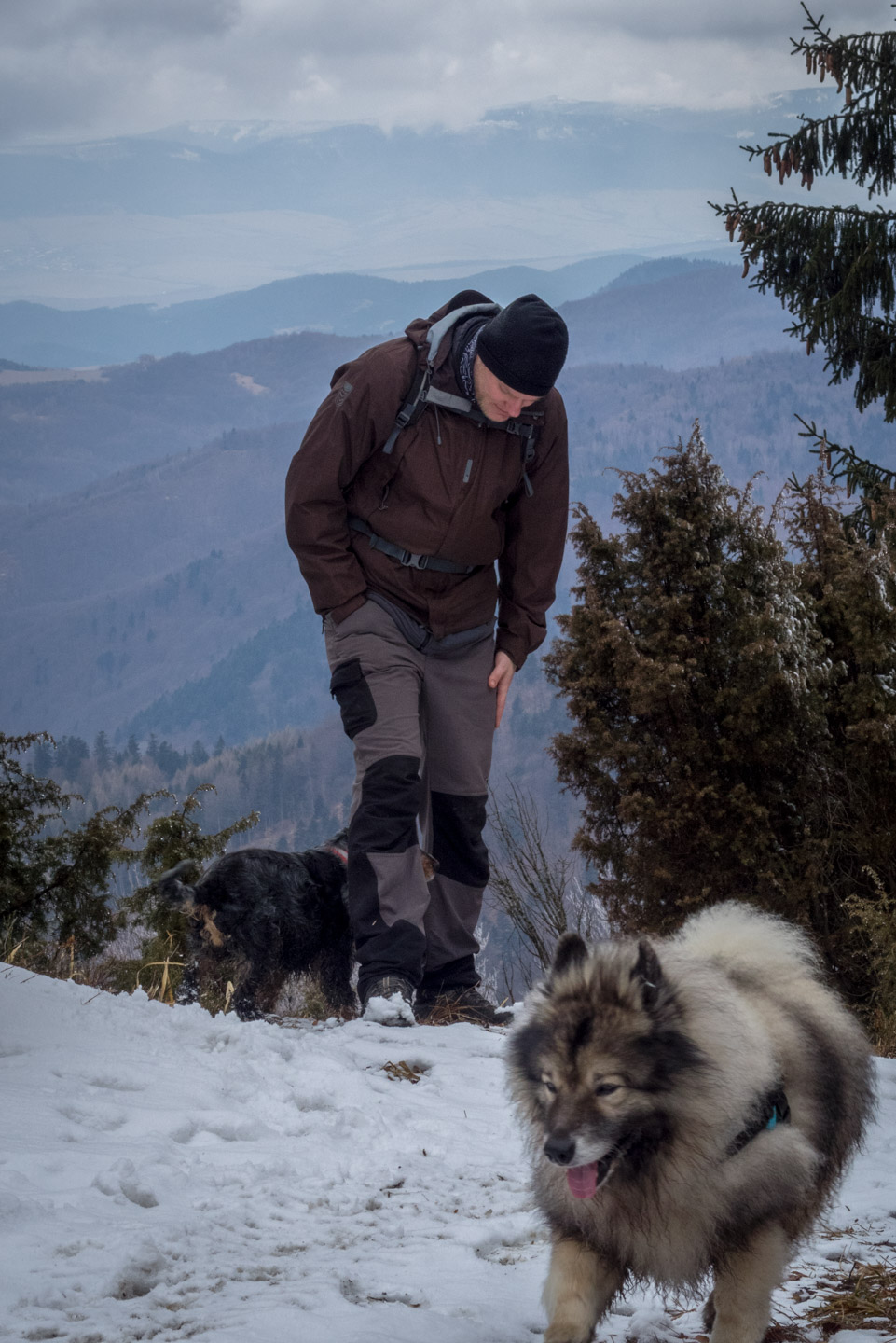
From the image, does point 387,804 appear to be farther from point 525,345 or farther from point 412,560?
point 525,345

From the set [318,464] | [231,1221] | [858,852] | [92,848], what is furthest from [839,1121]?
[92,848]

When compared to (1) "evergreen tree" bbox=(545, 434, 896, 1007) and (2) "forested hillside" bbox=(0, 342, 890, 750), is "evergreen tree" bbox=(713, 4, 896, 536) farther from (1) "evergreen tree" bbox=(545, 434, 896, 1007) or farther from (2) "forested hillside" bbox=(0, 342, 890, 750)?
(2) "forested hillside" bbox=(0, 342, 890, 750)

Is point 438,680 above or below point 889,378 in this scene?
below

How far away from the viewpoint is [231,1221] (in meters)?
2.50

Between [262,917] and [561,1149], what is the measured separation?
3.28m

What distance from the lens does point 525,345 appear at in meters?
4.05

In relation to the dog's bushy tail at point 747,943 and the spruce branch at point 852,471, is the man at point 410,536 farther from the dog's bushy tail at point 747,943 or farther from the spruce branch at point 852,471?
the spruce branch at point 852,471

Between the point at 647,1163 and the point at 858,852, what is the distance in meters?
5.36

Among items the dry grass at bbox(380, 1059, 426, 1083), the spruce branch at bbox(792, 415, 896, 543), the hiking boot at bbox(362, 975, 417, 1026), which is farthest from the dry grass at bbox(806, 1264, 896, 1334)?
the spruce branch at bbox(792, 415, 896, 543)

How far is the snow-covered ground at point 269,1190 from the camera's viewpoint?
6.78 ft

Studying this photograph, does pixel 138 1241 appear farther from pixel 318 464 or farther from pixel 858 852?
pixel 858 852

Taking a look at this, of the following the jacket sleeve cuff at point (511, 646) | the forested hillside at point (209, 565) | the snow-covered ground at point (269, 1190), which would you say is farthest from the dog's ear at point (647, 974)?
the forested hillside at point (209, 565)

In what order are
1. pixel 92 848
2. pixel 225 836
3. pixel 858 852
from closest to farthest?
pixel 858 852
pixel 92 848
pixel 225 836

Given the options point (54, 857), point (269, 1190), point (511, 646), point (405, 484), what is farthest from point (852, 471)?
point (269, 1190)
